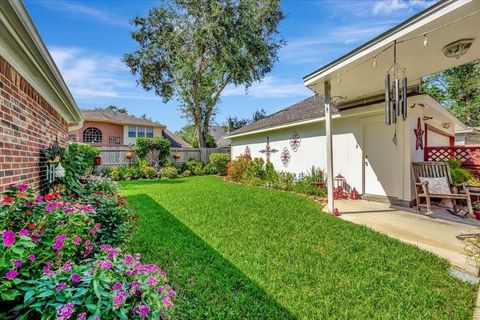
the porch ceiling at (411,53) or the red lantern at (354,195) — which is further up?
the porch ceiling at (411,53)

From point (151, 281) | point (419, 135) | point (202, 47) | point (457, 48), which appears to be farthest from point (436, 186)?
point (202, 47)

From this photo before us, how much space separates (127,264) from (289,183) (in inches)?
345

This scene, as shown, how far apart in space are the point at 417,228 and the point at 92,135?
24.9 meters

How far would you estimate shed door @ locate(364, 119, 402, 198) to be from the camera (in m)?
6.66

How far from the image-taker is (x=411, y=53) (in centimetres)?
436

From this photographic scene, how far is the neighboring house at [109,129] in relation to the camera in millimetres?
21627

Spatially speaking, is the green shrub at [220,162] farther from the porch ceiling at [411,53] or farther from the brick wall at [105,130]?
the brick wall at [105,130]

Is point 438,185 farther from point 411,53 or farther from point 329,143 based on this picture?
point 411,53

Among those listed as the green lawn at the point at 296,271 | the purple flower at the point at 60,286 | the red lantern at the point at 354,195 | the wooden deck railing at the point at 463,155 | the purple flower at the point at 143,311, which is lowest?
the green lawn at the point at 296,271

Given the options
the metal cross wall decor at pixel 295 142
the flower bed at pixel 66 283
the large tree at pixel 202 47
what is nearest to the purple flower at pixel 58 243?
the flower bed at pixel 66 283

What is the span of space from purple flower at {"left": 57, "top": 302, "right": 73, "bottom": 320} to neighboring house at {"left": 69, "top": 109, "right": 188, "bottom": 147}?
2277cm

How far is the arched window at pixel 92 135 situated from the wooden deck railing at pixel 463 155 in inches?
963

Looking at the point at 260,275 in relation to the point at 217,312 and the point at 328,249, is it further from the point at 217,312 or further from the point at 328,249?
the point at 328,249

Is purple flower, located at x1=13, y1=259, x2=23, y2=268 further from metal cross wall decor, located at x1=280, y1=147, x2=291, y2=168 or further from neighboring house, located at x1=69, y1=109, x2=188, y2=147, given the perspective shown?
neighboring house, located at x1=69, y1=109, x2=188, y2=147
